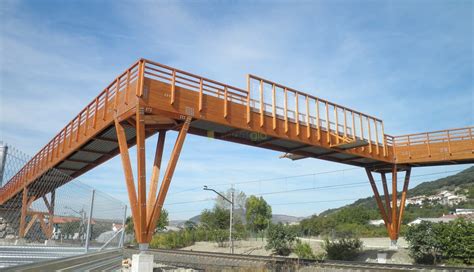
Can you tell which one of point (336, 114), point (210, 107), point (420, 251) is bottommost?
point (420, 251)

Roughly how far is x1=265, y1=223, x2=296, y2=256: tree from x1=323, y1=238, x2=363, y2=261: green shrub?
4154 millimetres

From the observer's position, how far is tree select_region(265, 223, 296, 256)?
32.0 m

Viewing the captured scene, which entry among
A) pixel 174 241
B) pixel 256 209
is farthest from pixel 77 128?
pixel 256 209

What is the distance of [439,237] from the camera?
918 inches

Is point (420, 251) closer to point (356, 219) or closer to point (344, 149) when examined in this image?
point (344, 149)

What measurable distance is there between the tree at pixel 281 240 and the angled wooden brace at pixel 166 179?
20.5 meters

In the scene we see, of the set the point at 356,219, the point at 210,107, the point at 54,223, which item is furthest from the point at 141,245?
the point at 356,219

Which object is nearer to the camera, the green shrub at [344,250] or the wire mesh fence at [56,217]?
the wire mesh fence at [56,217]

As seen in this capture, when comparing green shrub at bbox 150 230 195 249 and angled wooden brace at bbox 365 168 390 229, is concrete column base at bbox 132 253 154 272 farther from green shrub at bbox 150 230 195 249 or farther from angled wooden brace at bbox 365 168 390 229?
green shrub at bbox 150 230 195 249

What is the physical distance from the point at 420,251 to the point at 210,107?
17.9 metres

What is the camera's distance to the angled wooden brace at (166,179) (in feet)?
44.6

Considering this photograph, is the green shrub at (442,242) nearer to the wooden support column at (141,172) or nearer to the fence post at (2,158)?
the wooden support column at (141,172)

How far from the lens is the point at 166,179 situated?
46.5 feet

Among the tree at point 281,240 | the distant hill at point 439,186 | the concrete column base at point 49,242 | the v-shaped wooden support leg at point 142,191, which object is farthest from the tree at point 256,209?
the distant hill at point 439,186
